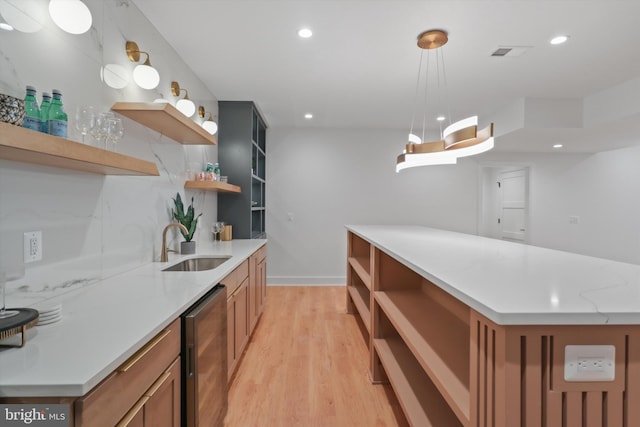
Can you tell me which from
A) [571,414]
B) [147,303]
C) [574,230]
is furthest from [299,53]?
[574,230]

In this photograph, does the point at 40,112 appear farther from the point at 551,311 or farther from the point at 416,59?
the point at 416,59

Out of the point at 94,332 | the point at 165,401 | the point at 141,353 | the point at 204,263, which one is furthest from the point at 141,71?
the point at 165,401

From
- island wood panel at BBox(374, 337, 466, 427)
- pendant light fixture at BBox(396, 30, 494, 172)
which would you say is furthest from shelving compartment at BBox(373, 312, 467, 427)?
pendant light fixture at BBox(396, 30, 494, 172)

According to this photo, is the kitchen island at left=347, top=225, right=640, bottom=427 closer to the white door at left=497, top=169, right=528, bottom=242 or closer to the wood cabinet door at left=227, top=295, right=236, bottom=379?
the wood cabinet door at left=227, top=295, right=236, bottom=379

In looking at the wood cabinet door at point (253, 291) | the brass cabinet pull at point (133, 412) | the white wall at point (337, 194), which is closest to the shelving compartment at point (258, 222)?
the white wall at point (337, 194)

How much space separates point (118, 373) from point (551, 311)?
119cm

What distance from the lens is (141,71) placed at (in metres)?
2.02

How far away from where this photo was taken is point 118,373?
86 centimetres

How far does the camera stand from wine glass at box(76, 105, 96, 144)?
1434 millimetres

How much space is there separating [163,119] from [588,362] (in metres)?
2.29

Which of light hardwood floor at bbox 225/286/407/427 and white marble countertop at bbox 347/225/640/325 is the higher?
white marble countertop at bbox 347/225/640/325

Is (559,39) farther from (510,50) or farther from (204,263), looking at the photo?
(204,263)

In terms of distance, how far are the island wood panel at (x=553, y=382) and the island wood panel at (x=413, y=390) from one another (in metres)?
0.53

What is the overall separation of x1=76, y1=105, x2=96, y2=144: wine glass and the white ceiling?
1.07 meters
